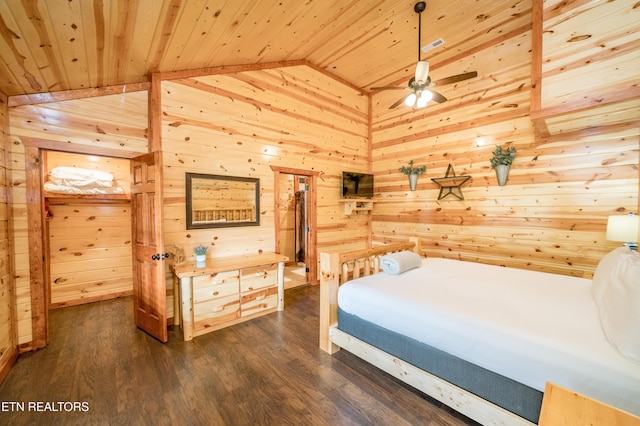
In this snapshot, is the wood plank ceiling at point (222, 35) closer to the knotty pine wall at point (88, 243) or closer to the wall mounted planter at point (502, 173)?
the knotty pine wall at point (88, 243)

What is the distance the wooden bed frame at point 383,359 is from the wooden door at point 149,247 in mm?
1700

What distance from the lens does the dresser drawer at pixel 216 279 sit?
9.13 ft

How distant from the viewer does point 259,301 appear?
3.27 meters

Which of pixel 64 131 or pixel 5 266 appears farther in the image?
pixel 64 131

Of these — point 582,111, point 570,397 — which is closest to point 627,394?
point 570,397

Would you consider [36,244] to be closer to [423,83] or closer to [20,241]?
[20,241]

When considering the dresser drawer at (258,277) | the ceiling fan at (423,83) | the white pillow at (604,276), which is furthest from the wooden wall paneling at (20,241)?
the white pillow at (604,276)

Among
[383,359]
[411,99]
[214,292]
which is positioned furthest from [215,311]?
[411,99]

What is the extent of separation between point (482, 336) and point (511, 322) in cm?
20

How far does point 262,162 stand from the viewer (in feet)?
12.8

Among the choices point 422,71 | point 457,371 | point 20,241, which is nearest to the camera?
point 457,371

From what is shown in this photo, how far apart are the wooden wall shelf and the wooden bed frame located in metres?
2.02

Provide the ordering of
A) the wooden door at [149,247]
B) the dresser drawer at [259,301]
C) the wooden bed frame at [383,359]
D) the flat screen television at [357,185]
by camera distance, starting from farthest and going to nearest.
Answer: the flat screen television at [357,185]
the dresser drawer at [259,301]
the wooden door at [149,247]
the wooden bed frame at [383,359]

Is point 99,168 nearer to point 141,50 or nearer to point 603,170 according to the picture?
point 141,50
